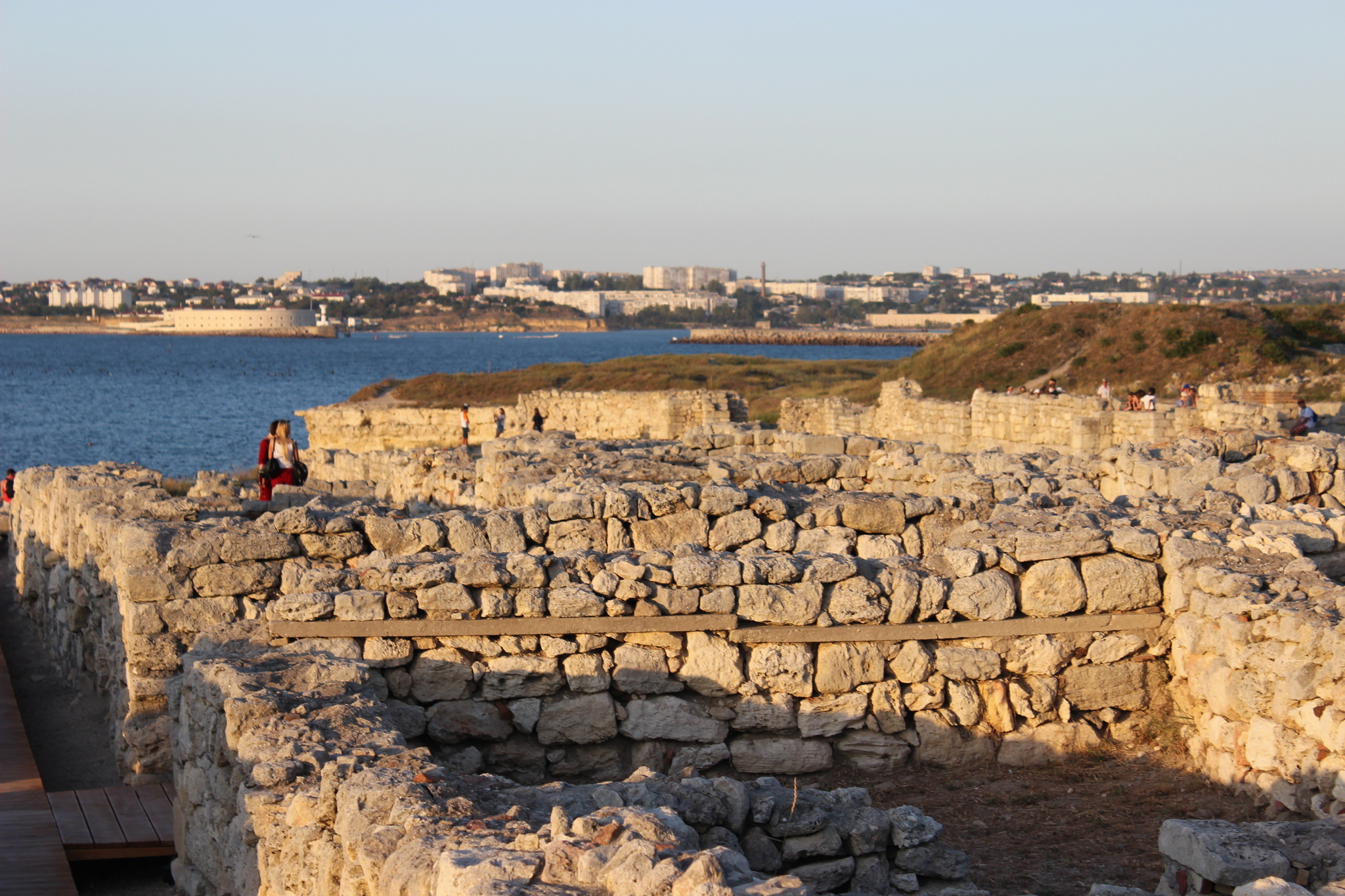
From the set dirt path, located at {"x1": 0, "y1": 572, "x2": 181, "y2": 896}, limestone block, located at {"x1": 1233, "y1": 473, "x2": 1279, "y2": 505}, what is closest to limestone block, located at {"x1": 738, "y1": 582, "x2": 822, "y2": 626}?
dirt path, located at {"x1": 0, "y1": 572, "x2": 181, "y2": 896}

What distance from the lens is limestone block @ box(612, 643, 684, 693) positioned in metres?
6.55

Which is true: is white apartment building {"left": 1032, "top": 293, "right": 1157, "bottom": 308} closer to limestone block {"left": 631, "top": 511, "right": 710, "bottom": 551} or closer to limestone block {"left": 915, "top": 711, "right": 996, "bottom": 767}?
limestone block {"left": 631, "top": 511, "right": 710, "bottom": 551}

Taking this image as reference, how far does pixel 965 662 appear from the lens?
680 cm

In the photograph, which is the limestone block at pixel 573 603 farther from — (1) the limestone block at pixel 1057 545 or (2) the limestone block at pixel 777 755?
(1) the limestone block at pixel 1057 545

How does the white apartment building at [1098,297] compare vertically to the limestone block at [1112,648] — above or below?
above

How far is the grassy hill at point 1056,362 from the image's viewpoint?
117 feet

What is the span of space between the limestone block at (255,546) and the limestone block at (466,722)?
58.4 inches

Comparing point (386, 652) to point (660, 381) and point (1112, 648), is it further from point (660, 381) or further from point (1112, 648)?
point (660, 381)

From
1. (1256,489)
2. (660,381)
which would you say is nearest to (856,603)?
(1256,489)

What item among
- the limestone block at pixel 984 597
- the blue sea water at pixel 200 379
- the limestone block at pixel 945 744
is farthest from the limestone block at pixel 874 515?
the blue sea water at pixel 200 379

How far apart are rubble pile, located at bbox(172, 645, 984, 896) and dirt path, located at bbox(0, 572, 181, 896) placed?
57cm

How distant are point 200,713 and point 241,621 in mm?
975

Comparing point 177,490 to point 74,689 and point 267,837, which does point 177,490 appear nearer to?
point 74,689

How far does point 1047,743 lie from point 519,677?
2.86 m
